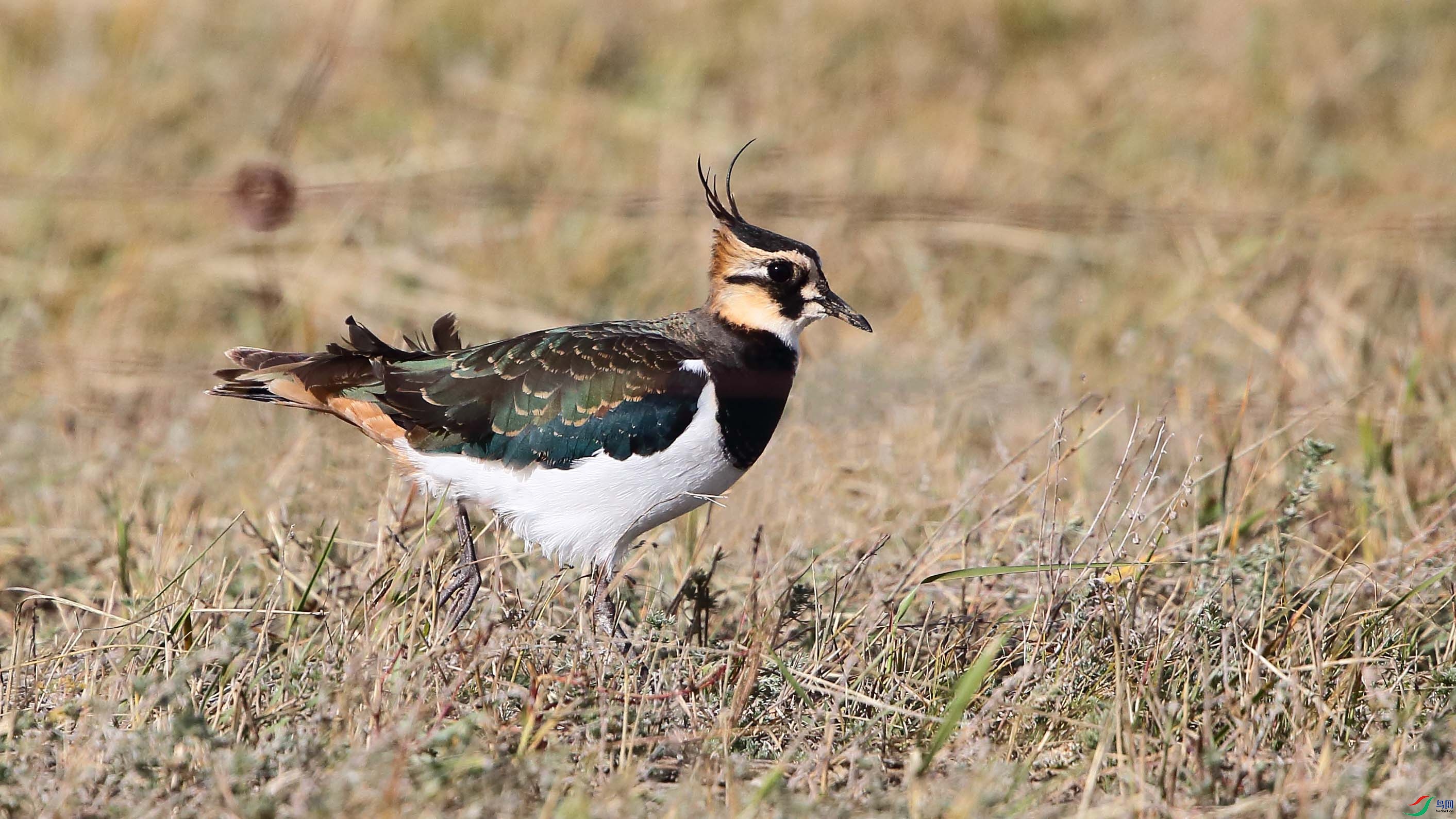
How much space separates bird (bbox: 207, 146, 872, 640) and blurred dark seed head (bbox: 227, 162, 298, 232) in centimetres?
162

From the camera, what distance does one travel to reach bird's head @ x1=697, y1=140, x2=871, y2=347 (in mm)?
4324

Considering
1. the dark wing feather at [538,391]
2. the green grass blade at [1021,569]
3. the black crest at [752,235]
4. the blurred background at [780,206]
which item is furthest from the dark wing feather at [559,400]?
the green grass blade at [1021,569]

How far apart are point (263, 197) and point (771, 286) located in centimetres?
281

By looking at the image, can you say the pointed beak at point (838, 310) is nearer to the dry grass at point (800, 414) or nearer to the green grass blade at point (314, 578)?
the dry grass at point (800, 414)

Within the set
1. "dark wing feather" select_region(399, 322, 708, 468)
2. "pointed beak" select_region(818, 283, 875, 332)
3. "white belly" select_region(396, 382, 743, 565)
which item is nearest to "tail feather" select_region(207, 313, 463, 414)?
"dark wing feather" select_region(399, 322, 708, 468)

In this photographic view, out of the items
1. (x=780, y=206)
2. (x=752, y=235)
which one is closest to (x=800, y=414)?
(x=752, y=235)

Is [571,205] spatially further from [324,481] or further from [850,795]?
[850,795]

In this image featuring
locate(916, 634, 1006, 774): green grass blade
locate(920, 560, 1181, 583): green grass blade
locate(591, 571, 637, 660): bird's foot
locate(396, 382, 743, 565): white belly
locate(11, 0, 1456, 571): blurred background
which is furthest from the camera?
locate(11, 0, 1456, 571): blurred background

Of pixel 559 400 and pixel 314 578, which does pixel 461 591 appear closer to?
pixel 314 578

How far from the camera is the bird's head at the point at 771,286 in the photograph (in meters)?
4.32

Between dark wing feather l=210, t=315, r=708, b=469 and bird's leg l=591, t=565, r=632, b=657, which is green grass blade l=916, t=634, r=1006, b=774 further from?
dark wing feather l=210, t=315, r=708, b=469

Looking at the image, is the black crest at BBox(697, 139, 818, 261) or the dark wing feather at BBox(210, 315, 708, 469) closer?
the dark wing feather at BBox(210, 315, 708, 469)

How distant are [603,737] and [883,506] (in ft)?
6.06

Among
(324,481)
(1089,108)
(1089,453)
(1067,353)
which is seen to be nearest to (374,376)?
(324,481)
